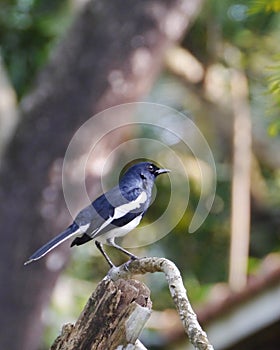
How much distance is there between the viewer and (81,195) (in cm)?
513

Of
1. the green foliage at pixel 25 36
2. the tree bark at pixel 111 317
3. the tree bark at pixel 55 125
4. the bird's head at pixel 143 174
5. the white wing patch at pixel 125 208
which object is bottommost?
the green foliage at pixel 25 36

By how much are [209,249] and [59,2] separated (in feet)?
9.62

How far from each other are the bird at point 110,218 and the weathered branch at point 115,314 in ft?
0.25

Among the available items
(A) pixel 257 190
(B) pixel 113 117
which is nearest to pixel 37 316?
(B) pixel 113 117

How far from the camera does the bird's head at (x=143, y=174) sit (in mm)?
2543

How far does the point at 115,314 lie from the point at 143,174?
45cm

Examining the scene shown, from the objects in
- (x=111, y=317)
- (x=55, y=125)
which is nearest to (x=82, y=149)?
(x=55, y=125)

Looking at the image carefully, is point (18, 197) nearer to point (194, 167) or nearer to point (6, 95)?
point (6, 95)

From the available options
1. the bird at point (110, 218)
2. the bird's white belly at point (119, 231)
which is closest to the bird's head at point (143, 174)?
the bird at point (110, 218)

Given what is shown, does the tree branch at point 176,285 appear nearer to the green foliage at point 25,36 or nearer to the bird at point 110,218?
the bird at point 110,218

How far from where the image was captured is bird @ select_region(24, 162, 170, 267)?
7.79ft

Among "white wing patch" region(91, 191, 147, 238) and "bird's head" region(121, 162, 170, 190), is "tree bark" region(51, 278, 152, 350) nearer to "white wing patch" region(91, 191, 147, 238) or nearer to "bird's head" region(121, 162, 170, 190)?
"white wing patch" region(91, 191, 147, 238)

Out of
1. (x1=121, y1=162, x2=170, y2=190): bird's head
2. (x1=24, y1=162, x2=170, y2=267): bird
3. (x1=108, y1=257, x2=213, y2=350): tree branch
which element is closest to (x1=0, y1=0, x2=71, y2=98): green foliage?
(x1=121, y1=162, x2=170, y2=190): bird's head

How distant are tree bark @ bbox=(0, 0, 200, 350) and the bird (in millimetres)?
2910
